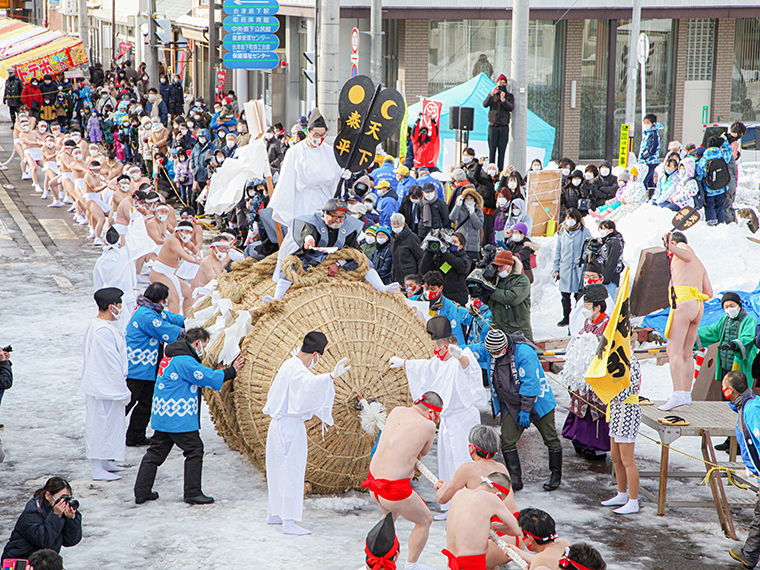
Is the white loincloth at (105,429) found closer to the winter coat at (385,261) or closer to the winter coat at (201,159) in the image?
the winter coat at (385,261)

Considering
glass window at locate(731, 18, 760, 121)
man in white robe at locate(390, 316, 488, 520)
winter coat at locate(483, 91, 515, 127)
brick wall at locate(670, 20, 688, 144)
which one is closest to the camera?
man in white robe at locate(390, 316, 488, 520)

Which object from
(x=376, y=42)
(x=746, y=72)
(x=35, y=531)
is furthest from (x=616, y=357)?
(x=746, y=72)

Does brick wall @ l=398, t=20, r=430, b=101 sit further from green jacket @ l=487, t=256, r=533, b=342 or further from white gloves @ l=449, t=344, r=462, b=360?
white gloves @ l=449, t=344, r=462, b=360

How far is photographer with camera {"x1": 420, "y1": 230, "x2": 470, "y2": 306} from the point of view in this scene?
11242 millimetres

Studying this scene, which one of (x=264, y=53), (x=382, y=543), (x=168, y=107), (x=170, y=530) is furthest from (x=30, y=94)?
(x=382, y=543)

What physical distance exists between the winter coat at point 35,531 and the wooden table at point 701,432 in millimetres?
4754

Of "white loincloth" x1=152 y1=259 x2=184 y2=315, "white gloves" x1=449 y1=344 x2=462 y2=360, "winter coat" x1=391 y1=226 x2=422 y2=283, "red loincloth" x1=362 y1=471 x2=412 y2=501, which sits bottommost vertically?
"red loincloth" x1=362 y1=471 x2=412 y2=501

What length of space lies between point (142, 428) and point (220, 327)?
159 centimetres

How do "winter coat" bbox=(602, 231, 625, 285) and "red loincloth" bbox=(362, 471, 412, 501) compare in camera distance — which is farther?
"winter coat" bbox=(602, 231, 625, 285)

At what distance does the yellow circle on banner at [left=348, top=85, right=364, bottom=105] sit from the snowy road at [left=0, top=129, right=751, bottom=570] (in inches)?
141

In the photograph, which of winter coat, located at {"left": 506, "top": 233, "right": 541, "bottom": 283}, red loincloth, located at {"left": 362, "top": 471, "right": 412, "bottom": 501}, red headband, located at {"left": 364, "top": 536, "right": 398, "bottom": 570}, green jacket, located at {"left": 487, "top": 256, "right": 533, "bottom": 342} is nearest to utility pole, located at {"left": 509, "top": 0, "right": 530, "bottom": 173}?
winter coat, located at {"left": 506, "top": 233, "right": 541, "bottom": 283}

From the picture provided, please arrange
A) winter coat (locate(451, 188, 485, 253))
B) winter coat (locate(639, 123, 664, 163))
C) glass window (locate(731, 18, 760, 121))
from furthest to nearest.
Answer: glass window (locate(731, 18, 760, 121))
winter coat (locate(639, 123, 664, 163))
winter coat (locate(451, 188, 485, 253))

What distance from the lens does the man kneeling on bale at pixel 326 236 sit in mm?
8188

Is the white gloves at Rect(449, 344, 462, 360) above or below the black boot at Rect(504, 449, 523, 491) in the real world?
above
